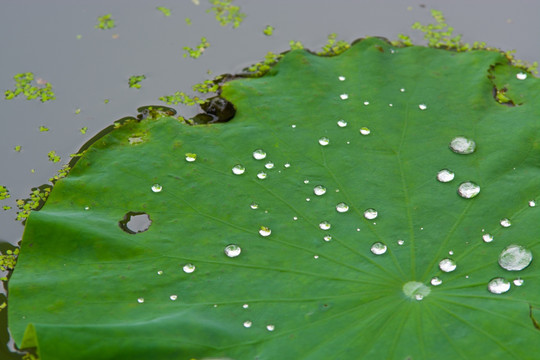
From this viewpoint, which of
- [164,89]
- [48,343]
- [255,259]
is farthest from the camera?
[164,89]

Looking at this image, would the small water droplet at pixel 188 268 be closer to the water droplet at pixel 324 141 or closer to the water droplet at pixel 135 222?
the water droplet at pixel 135 222

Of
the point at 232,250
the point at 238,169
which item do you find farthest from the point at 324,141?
the point at 232,250

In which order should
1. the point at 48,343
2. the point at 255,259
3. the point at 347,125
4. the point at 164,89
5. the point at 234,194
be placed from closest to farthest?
the point at 48,343 < the point at 255,259 < the point at 234,194 < the point at 347,125 < the point at 164,89

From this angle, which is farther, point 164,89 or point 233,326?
point 164,89

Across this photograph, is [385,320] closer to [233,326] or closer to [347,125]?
[233,326]

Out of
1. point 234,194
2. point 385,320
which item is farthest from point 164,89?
point 385,320

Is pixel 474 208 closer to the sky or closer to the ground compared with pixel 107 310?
Answer: closer to the sky

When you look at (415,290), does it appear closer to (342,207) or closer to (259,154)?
(342,207)
